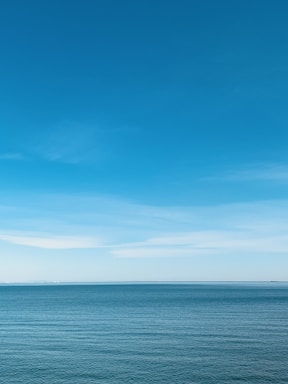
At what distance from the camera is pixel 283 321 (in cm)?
10381

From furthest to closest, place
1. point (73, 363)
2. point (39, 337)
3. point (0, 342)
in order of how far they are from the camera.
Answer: point (39, 337) < point (0, 342) < point (73, 363)

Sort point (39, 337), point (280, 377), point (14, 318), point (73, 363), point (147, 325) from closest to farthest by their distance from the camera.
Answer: point (280, 377), point (73, 363), point (39, 337), point (147, 325), point (14, 318)

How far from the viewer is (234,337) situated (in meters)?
78.9

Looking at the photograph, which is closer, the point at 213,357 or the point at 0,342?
the point at 213,357

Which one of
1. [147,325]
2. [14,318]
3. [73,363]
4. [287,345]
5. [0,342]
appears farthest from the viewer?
[14,318]

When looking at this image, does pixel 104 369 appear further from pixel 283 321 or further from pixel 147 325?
pixel 283 321

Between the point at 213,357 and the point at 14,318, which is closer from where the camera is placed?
the point at 213,357

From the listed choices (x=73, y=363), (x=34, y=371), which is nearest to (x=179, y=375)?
(x=73, y=363)

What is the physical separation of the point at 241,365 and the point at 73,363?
26.0 metres

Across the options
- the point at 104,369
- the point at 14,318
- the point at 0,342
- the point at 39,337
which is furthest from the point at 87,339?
the point at 14,318

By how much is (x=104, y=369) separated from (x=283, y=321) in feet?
216

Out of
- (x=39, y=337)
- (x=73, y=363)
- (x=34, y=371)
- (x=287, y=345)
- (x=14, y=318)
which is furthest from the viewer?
(x=14, y=318)

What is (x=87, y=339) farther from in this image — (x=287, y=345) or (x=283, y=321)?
(x=283, y=321)

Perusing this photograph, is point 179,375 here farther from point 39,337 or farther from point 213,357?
point 39,337
